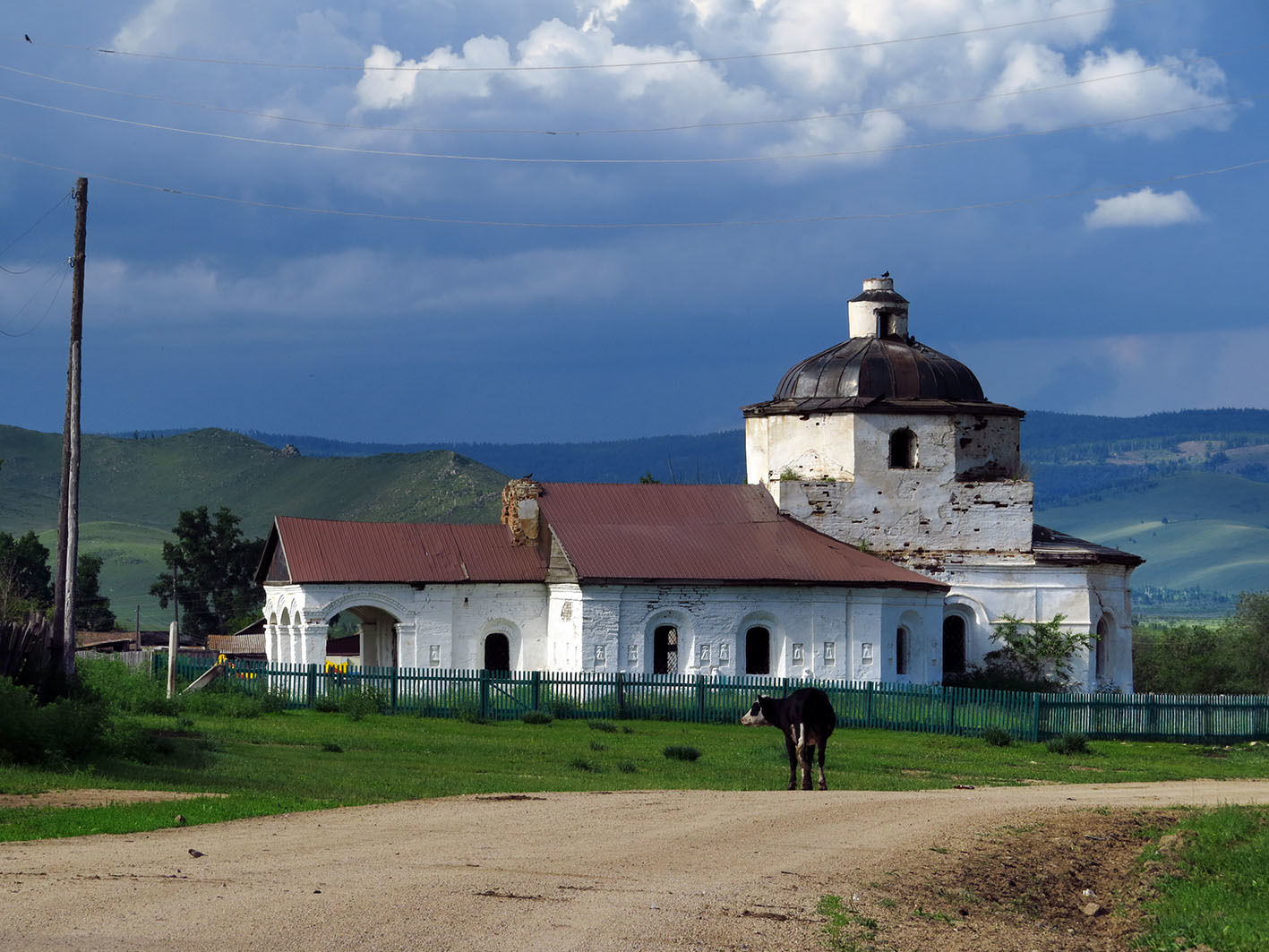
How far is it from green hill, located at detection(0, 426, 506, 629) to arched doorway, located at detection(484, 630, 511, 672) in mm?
97958

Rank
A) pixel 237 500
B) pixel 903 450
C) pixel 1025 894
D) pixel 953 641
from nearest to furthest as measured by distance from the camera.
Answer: pixel 1025 894, pixel 953 641, pixel 903 450, pixel 237 500

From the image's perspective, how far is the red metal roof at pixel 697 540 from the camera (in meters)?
41.7

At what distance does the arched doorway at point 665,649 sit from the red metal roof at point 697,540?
1.46 meters

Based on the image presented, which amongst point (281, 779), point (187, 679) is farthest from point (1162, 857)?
point (187, 679)

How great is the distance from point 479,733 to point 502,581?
12.5 meters

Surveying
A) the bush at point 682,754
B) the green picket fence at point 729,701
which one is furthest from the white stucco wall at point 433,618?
the bush at point 682,754

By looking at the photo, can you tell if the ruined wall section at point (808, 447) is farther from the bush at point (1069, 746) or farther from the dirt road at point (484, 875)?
the dirt road at point (484, 875)

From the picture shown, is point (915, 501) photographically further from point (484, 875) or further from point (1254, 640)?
point (1254, 640)

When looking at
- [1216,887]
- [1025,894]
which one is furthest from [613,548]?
[1025,894]

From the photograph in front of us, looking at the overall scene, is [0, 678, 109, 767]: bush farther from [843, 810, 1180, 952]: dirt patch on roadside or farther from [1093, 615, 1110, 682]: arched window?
[1093, 615, 1110, 682]: arched window

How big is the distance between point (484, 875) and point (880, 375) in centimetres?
3478

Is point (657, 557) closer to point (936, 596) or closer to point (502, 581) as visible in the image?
point (502, 581)

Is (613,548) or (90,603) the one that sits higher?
(613,548)

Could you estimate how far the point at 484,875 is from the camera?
1249 cm
